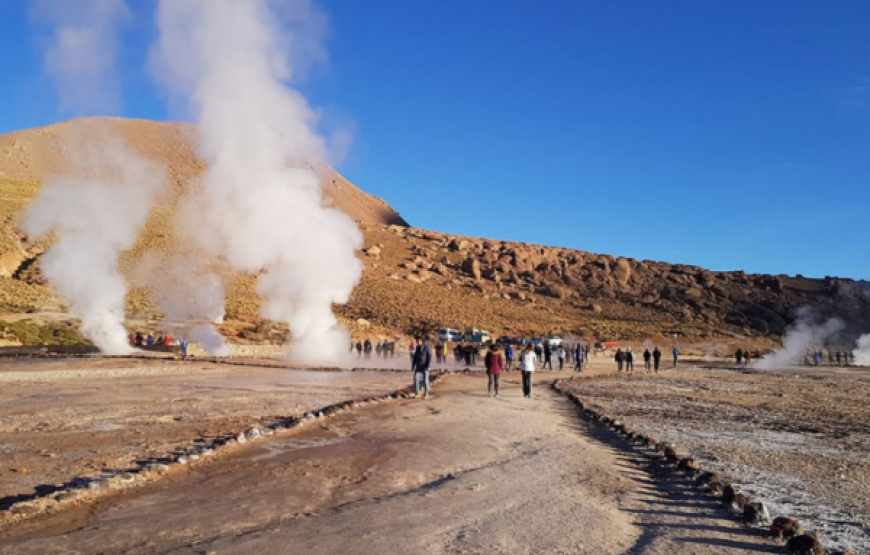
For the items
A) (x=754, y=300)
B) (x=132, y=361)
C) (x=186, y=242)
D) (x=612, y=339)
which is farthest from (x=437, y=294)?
(x=132, y=361)

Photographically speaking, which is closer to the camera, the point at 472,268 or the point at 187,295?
the point at 187,295

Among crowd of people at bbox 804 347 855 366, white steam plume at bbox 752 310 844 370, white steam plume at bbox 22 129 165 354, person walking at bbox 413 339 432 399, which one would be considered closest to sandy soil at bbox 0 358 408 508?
person walking at bbox 413 339 432 399

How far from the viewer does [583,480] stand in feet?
25.9

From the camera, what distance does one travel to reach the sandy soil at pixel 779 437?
275 inches

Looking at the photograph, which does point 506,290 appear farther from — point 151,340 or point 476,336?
point 151,340

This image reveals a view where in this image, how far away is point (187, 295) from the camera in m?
58.1

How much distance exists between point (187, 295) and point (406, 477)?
179 ft

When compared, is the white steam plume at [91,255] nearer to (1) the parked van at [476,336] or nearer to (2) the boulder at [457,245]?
(1) the parked van at [476,336]

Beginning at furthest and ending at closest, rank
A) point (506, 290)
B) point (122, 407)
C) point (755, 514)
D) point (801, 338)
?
point (506, 290)
point (801, 338)
point (122, 407)
point (755, 514)

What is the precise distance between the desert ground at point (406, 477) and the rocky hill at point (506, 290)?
1462 inches

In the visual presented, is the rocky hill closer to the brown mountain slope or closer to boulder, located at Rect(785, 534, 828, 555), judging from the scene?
the brown mountain slope

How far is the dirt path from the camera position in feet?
17.4

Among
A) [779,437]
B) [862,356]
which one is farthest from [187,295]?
[862,356]

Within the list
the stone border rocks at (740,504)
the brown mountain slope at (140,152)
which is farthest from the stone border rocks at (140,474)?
the brown mountain slope at (140,152)
